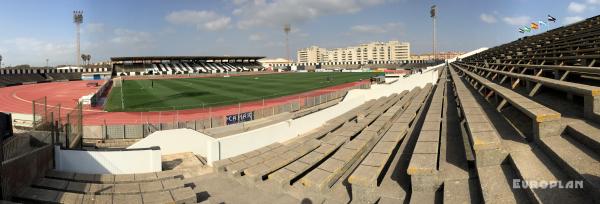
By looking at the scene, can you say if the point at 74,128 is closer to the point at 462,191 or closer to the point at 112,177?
the point at 112,177

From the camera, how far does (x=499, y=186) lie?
3.51m

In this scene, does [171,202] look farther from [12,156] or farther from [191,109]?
[191,109]

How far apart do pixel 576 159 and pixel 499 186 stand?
0.74 metres

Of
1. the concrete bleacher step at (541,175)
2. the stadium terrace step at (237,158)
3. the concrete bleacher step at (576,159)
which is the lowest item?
the stadium terrace step at (237,158)

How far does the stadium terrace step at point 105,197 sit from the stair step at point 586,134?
5.89 metres

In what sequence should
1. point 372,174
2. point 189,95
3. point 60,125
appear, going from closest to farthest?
point 372,174 → point 60,125 → point 189,95

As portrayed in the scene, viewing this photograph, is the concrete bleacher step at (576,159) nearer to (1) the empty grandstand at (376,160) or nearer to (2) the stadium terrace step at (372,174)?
(1) the empty grandstand at (376,160)

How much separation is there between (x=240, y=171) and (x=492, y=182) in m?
5.45

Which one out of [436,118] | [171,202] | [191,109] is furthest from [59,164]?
[191,109]

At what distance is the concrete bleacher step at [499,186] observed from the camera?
328cm

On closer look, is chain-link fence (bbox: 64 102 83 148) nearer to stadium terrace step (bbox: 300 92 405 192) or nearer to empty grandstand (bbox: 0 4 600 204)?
empty grandstand (bbox: 0 4 600 204)

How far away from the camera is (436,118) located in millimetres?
7660

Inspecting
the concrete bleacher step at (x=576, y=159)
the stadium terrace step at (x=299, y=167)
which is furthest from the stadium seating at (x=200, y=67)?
the concrete bleacher step at (x=576, y=159)

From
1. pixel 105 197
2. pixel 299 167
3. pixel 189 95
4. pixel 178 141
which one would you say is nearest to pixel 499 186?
pixel 299 167
